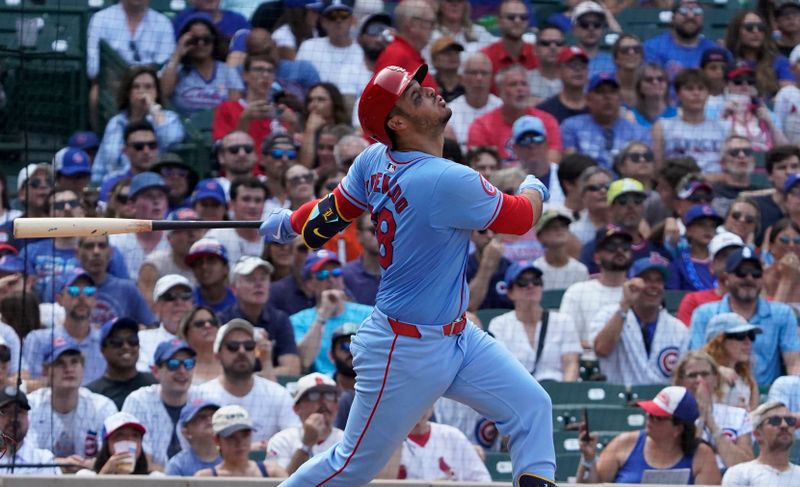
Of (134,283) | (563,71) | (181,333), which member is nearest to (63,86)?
(134,283)

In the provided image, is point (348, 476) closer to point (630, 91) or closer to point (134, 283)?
point (134, 283)

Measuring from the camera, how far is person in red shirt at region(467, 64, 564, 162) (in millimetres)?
9172

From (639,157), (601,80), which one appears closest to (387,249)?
(639,157)

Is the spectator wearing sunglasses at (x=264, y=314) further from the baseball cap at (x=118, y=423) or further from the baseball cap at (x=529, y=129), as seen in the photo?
the baseball cap at (x=529, y=129)

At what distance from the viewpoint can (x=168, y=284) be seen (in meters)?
7.49

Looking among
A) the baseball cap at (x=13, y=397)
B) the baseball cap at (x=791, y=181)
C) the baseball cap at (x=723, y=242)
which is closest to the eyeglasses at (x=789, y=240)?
the baseball cap at (x=723, y=242)

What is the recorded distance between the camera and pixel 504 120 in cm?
927

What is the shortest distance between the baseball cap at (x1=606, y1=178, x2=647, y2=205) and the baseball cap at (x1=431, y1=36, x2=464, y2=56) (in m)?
1.51

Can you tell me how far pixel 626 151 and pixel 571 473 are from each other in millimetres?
2714

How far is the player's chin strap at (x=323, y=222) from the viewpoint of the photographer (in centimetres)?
468

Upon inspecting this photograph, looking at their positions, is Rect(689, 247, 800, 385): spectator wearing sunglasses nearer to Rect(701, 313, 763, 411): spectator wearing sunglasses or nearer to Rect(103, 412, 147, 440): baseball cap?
Rect(701, 313, 763, 411): spectator wearing sunglasses

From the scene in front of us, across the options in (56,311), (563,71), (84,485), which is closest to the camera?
(84,485)

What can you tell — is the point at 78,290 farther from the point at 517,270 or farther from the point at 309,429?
the point at 517,270

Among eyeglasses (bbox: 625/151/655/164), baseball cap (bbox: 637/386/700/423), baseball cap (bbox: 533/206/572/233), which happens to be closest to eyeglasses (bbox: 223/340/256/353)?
baseball cap (bbox: 637/386/700/423)
